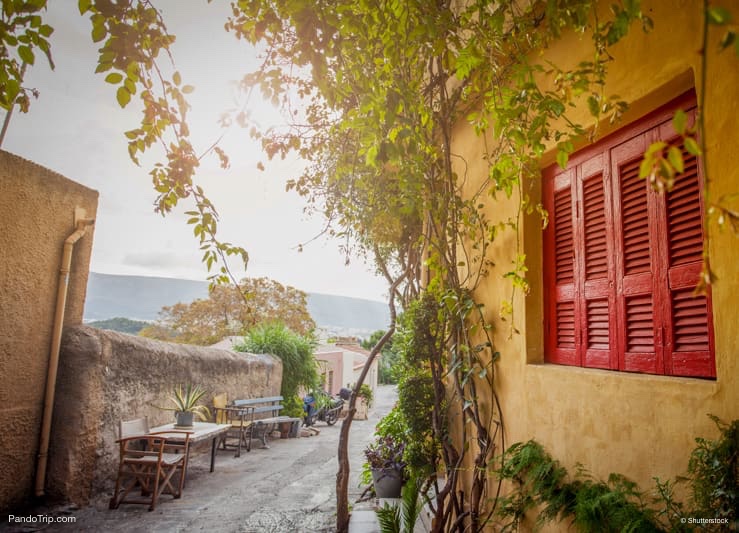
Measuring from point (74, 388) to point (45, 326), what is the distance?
81cm

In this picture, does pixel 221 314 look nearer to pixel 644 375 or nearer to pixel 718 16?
pixel 644 375

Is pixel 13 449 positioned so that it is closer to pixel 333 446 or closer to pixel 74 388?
pixel 74 388

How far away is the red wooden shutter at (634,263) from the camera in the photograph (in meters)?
2.16

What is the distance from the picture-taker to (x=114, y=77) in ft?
5.34

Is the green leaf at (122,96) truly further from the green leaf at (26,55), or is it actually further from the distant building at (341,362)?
the distant building at (341,362)

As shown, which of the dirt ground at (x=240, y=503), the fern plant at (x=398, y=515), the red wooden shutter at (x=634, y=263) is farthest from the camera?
the dirt ground at (x=240, y=503)

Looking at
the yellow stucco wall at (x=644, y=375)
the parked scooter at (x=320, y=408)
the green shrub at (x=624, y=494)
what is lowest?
the parked scooter at (x=320, y=408)

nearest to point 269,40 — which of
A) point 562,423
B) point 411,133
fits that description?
point 411,133

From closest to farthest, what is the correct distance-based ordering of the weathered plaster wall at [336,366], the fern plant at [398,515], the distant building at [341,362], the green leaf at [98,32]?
the green leaf at [98,32] < the fern plant at [398,515] < the distant building at [341,362] < the weathered plaster wall at [336,366]

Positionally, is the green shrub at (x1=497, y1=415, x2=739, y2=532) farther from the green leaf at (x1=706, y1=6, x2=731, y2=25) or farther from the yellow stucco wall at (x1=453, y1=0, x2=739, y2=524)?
the green leaf at (x1=706, y1=6, x2=731, y2=25)

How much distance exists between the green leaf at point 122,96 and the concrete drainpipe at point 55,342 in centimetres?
467

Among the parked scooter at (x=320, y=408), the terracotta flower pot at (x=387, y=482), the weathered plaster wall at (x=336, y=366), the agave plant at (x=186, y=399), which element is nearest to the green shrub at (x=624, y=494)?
the terracotta flower pot at (x=387, y=482)

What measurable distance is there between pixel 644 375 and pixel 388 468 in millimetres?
3960

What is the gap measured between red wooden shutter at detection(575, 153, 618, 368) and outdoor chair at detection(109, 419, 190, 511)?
5103 mm
